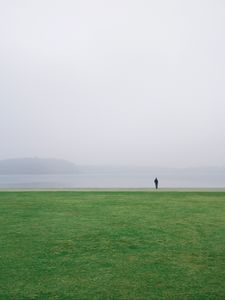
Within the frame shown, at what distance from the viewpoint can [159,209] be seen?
17406 mm

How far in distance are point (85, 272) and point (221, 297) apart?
11.1 ft

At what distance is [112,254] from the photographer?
940cm

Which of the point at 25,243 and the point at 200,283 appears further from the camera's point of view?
the point at 25,243

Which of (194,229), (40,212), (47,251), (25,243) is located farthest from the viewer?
(40,212)

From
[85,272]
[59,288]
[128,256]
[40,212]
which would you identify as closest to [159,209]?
[40,212]

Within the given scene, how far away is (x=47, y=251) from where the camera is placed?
9.71 metres

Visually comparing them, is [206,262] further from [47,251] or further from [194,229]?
[47,251]

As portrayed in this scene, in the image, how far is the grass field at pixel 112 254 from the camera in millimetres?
6918

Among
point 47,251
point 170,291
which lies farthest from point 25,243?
point 170,291

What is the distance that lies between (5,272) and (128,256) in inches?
139

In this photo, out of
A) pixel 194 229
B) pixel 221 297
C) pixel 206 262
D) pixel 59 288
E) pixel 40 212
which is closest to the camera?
pixel 221 297

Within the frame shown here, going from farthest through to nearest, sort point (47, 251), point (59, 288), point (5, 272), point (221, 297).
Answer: point (47, 251), point (5, 272), point (59, 288), point (221, 297)

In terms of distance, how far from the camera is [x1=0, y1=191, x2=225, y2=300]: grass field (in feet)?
22.7

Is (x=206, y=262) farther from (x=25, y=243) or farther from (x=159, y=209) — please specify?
(x=159, y=209)
